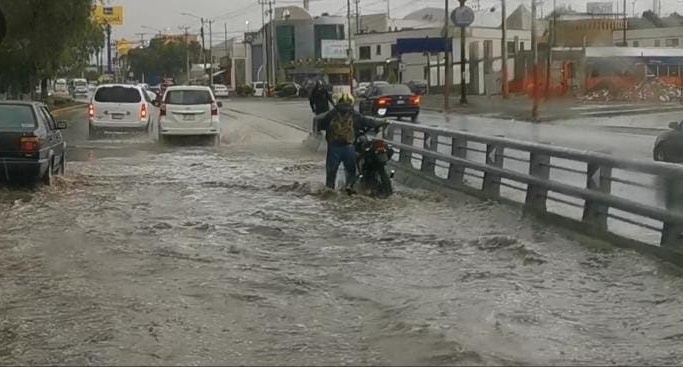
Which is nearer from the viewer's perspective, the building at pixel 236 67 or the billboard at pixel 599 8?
the billboard at pixel 599 8

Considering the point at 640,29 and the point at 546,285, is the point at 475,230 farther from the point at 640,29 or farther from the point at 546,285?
the point at 640,29

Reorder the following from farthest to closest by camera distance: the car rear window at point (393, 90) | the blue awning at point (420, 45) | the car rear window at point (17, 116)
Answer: the blue awning at point (420, 45)
the car rear window at point (393, 90)
the car rear window at point (17, 116)

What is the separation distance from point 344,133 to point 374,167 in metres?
0.66

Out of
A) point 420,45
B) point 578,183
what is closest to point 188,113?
point 578,183

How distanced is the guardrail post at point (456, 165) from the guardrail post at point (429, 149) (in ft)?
2.45

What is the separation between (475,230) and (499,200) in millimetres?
2181

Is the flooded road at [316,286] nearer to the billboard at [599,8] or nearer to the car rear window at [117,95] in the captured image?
the billboard at [599,8]

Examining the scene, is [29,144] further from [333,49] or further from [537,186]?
[333,49]

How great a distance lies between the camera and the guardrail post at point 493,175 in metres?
15.5

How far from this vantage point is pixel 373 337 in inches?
302

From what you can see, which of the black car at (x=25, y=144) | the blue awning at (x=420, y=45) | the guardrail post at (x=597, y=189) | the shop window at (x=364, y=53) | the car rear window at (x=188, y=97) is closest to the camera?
the guardrail post at (x=597, y=189)

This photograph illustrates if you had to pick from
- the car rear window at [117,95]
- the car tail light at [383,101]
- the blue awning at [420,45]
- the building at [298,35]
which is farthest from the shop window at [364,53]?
the car rear window at [117,95]

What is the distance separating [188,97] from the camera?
95.9 feet

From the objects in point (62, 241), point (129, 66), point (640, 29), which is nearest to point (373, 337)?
point (62, 241)
